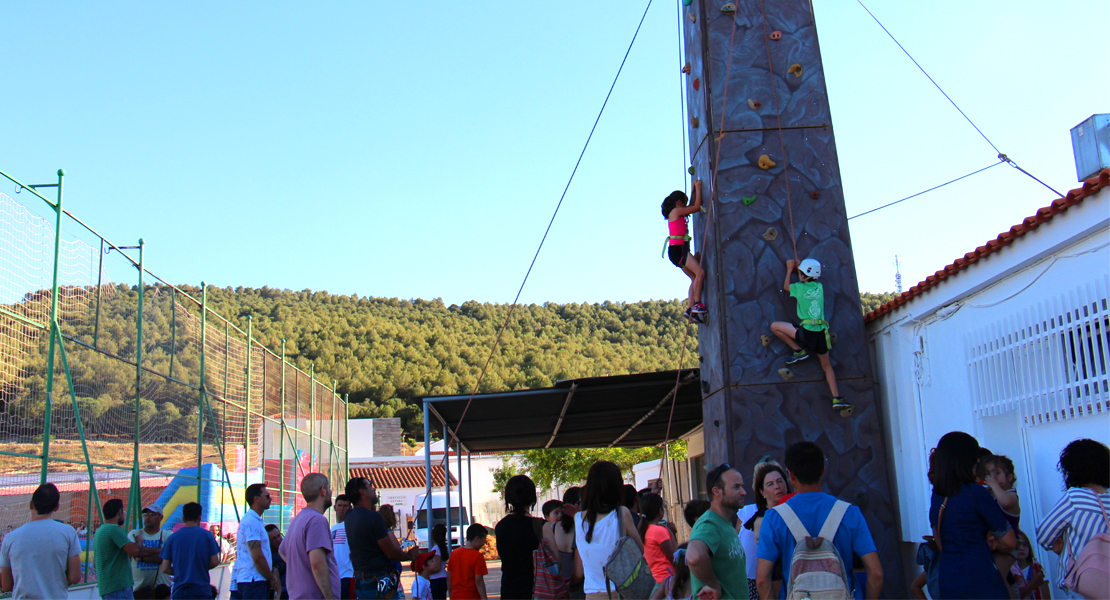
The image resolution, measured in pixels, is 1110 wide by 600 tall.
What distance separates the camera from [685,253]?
920cm

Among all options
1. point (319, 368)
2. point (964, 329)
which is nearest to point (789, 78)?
point (964, 329)

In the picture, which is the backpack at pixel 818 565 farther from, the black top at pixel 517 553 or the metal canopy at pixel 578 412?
the metal canopy at pixel 578 412

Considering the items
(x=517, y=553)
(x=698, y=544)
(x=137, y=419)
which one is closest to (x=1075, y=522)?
(x=698, y=544)

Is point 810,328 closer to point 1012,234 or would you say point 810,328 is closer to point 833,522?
point 1012,234

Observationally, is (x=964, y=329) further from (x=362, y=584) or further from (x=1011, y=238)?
(x=362, y=584)

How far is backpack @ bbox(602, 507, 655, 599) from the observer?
450 centimetres

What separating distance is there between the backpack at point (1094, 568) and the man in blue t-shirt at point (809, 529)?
121 cm

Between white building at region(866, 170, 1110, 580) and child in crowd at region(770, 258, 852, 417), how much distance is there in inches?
24.0

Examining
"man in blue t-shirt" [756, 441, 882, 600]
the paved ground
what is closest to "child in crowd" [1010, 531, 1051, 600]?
"man in blue t-shirt" [756, 441, 882, 600]

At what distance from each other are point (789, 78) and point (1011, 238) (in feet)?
11.8

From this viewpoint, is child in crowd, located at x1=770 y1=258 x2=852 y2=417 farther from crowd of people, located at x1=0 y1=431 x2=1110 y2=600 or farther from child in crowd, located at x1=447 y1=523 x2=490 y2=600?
child in crowd, located at x1=447 y1=523 x2=490 y2=600

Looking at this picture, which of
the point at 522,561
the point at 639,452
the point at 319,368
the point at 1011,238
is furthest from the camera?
the point at 319,368

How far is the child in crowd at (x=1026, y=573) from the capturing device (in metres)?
4.67

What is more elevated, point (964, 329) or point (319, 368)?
point (319, 368)
